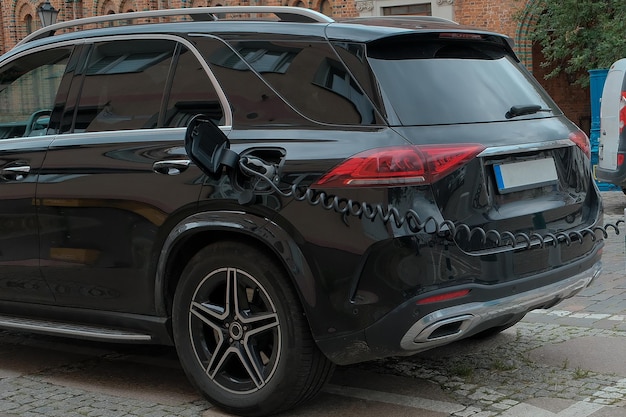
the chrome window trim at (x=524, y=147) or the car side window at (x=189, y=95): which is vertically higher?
the car side window at (x=189, y=95)

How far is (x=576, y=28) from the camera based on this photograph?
2038 centimetres

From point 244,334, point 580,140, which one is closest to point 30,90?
point 244,334

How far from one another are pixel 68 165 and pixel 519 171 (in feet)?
7.38

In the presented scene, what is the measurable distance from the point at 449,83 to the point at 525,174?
0.54 metres

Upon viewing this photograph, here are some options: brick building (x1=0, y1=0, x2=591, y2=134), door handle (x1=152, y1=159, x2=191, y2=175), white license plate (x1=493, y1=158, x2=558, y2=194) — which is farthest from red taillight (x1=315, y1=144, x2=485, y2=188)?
brick building (x1=0, y1=0, x2=591, y2=134)

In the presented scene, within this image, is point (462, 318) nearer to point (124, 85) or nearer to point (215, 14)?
point (215, 14)

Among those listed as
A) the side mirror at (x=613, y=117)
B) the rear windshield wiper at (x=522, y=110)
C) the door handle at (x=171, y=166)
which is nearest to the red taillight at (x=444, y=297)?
the rear windshield wiper at (x=522, y=110)

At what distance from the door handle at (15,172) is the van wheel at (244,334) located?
47.6 inches

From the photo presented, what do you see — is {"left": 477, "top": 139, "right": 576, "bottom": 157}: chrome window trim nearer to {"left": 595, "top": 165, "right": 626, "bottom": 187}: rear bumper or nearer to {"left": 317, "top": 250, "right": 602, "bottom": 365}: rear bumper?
{"left": 317, "top": 250, "right": 602, "bottom": 365}: rear bumper

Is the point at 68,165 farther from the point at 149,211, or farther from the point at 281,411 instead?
the point at 281,411

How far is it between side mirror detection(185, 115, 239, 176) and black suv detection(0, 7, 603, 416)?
0.01 metres

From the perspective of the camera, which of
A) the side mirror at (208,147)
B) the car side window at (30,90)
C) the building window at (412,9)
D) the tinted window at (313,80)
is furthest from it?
the building window at (412,9)

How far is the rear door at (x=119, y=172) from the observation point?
15.5 ft

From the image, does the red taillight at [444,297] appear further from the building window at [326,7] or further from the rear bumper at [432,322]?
the building window at [326,7]
